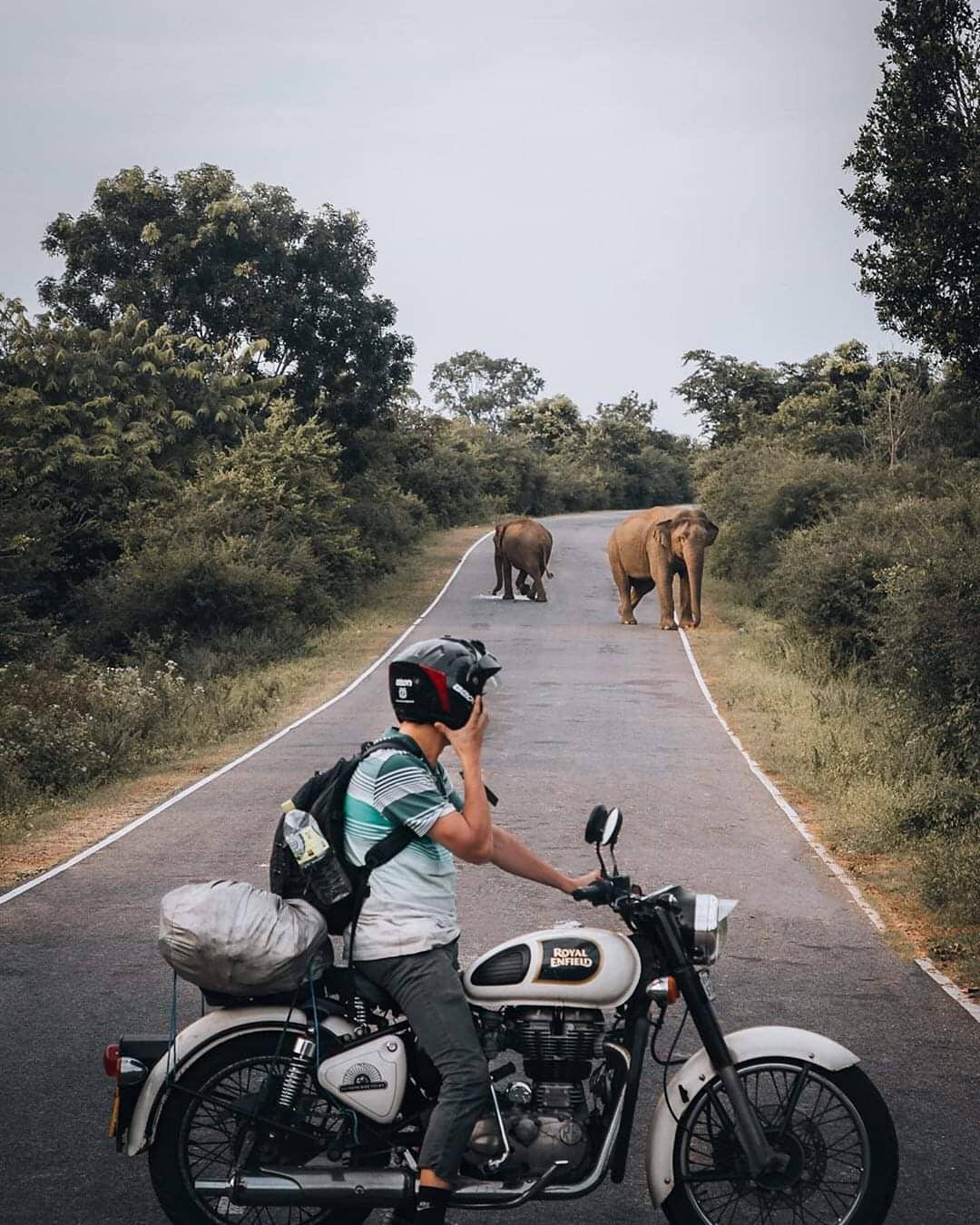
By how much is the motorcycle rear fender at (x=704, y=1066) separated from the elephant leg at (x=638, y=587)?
31.9 meters

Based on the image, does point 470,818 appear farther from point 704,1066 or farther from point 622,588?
point 622,588

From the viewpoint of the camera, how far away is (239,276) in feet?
149

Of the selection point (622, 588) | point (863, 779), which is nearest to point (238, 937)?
point (863, 779)

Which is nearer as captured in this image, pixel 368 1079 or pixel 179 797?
pixel 368 1079

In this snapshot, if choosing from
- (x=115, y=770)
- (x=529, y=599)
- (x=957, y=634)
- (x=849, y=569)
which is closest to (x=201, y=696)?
(x=115, y=770)

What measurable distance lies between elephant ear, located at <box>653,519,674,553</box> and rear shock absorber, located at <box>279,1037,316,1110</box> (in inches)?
1201

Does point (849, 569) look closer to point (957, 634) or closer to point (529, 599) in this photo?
point (957, 634)

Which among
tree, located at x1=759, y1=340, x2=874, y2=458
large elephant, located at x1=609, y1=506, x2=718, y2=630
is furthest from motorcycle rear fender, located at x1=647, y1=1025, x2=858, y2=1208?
tree, located at x1=759, y1=340, x2=874, y2=458

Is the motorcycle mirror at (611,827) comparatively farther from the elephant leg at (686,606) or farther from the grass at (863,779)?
the elephant leg at (686,606)

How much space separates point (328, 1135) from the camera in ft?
16.0

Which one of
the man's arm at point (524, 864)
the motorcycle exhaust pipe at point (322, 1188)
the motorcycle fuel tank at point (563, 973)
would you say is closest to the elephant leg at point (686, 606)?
the man's arm at point (524, 864)

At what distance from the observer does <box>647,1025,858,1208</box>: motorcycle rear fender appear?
469 centimetres

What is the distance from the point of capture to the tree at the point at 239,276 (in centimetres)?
4566

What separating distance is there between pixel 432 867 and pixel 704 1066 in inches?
41.5
